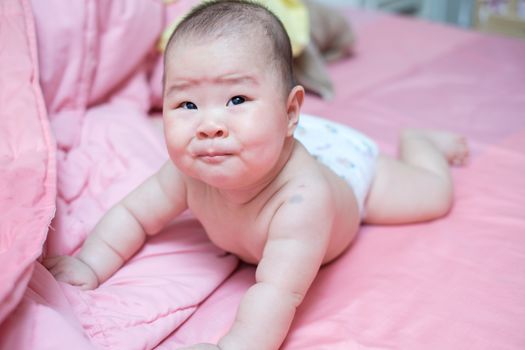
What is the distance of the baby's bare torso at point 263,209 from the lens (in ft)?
2.95

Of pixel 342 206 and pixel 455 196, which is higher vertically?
pixel 342 206

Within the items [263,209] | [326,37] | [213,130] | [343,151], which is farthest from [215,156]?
[326,37]

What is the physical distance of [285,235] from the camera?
86cm

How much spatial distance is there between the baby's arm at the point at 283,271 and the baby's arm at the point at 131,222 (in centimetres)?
20

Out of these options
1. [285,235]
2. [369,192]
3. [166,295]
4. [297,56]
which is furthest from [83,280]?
[297,56]

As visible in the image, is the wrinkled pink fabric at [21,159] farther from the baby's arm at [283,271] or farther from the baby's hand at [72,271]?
the baby's arm at [283,271]

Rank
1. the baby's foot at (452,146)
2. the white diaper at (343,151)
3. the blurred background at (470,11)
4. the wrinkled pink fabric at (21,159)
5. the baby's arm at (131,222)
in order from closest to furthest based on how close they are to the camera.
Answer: the wrinkled pink fabric at (21,159) < the baby's arm at (131,222) < the white diaper at (343,151) < the baby's foot at (452,146) < the blurred background at (470,11)

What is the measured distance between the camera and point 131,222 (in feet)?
3.24

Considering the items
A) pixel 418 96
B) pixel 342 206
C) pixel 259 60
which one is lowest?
pixel 418 96

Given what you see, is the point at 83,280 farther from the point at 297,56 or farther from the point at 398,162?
the point at 297,56

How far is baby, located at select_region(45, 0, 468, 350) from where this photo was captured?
80 cm

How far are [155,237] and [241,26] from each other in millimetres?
405

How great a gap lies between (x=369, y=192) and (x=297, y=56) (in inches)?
25.5

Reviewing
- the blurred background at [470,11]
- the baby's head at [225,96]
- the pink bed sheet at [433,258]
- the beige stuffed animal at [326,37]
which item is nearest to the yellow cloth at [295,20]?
the beige stuffed animal at [326,37]
